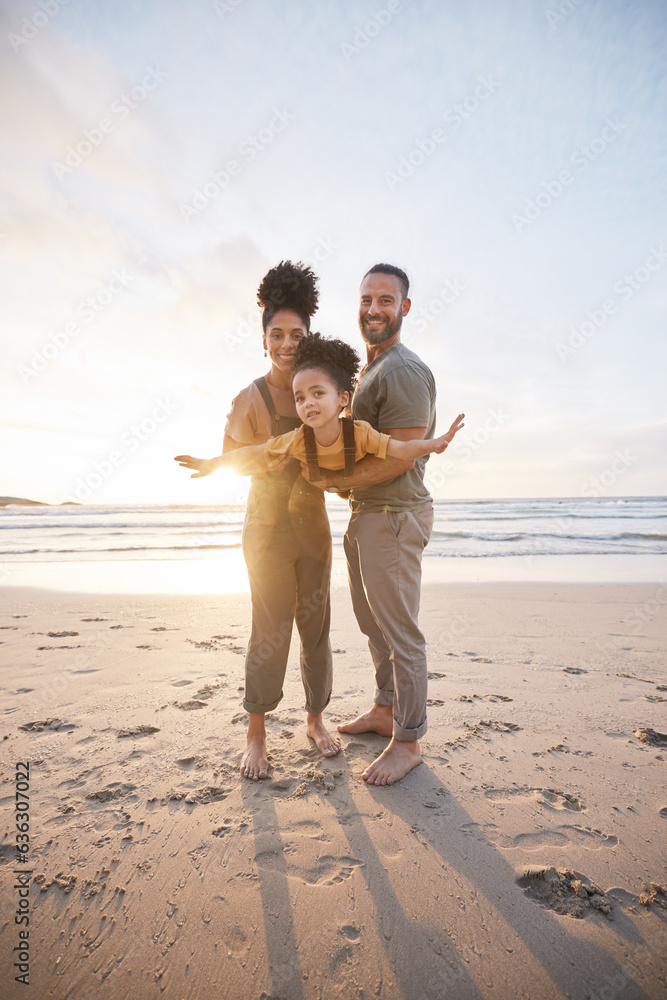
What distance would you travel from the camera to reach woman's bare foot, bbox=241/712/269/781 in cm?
250

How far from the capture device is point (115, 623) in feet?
18.1

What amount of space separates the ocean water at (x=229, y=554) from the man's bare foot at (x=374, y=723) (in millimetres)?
4903

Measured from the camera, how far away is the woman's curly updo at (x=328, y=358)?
243cm

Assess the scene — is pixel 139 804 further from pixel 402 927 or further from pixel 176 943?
pixel 402 927

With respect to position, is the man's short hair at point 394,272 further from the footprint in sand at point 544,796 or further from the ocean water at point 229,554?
the ocean water at point 229,554

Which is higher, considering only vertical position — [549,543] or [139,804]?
[549,543]

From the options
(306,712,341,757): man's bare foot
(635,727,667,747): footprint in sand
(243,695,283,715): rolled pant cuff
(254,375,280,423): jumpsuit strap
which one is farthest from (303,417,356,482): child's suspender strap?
(635,727,667,747): footprint in sand

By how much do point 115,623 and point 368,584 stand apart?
166 inches

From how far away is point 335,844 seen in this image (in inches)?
79.6

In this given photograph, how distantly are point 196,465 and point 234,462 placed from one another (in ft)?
0.68

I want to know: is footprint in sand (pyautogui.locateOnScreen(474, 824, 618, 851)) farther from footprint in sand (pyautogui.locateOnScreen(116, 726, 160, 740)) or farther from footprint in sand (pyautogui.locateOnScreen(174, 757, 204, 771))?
footprint in sand (pyautogui.locateOnScreen(116, 726, 160, 740))

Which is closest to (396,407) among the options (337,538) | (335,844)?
(335,844)

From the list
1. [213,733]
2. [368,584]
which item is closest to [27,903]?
[213,733]

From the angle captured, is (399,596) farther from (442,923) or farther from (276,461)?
(442,923)
